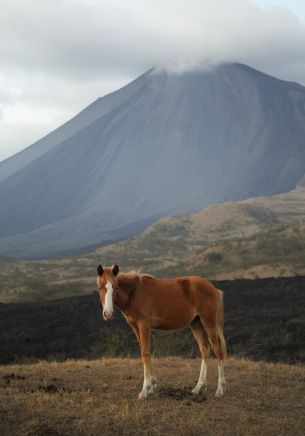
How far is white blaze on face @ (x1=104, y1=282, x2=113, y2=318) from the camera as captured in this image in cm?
1094

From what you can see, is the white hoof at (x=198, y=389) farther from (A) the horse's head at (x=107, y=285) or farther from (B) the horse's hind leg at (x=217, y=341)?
(A) the horse's head at (x=107, y=285)

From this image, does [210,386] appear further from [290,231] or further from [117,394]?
[290,231]

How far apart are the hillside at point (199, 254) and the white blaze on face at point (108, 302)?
49.7 metres

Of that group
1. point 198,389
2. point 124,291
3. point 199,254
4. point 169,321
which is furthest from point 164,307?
point 199,254

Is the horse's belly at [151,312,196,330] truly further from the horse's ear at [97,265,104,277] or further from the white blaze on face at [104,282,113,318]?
the horse's ear at [97,265,104,277]

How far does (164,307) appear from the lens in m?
12.2

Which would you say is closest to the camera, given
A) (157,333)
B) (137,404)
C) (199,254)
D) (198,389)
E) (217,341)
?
(137,404)

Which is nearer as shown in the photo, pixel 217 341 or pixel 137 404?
pixel 137 404

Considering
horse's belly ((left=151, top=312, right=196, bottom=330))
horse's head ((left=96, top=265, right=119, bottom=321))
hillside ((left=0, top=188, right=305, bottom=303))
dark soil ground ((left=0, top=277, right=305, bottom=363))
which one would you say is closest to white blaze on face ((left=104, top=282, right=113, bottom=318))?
horse's head ((left=96, top=265, right=119, bottom=321))

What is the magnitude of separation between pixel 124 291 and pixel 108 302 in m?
0.95

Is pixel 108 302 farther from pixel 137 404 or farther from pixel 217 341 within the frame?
pixel 217 341

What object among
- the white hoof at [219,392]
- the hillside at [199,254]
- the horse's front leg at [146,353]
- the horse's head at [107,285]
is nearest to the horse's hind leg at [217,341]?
the white hoof at [219,392]

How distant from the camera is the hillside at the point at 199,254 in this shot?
64.5 m

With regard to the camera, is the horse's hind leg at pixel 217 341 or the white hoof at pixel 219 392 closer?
the white hoof at pixel 219 392
